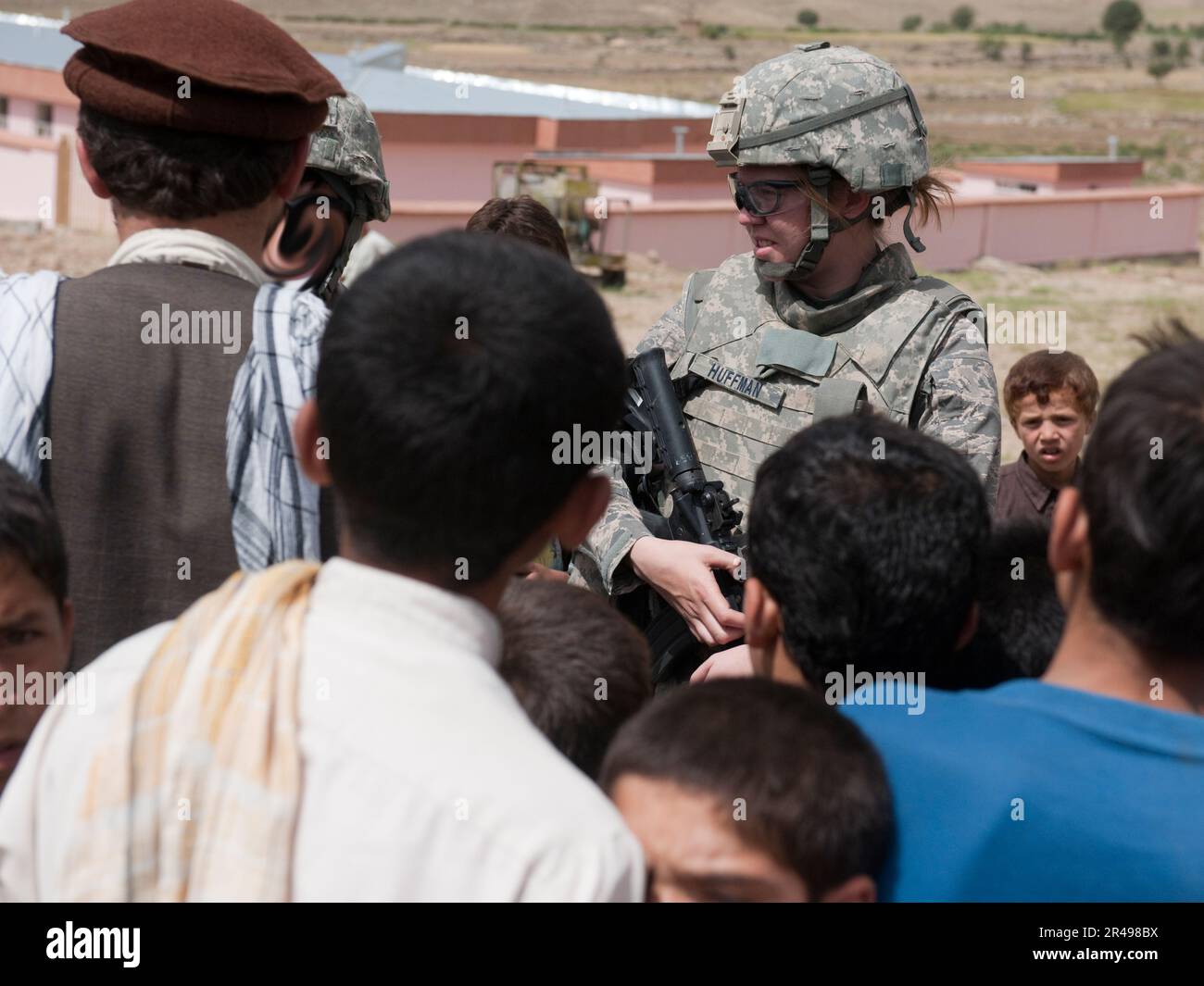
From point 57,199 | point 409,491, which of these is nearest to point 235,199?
point 409,491

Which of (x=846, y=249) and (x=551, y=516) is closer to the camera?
(x=551, y=516)

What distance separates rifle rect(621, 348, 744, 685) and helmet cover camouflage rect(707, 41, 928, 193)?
53 cm

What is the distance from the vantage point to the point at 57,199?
24.9 metres

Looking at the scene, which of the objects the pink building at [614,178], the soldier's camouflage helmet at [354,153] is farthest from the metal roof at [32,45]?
the soldier's camouflage helmet at [354,153]

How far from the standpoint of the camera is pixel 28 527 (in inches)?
79.6

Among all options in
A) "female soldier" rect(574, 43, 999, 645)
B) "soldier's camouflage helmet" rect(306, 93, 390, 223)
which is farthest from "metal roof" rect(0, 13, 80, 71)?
"female soldier" rect(574, 43, 999, 645)

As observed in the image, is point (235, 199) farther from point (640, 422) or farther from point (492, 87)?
point (492, 87)

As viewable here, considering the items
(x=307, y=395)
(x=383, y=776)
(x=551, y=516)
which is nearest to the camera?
(x=383, y=776)

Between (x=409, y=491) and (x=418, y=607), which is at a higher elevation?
(x=409, y=491)

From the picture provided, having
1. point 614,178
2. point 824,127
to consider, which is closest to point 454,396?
point 824,127

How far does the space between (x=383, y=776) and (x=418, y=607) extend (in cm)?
20

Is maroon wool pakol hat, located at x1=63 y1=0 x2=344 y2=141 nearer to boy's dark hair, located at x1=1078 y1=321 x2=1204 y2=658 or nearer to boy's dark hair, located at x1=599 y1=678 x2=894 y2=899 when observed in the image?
boy's dark hair, located at x1=599 y1=678 x2=894 y2=899

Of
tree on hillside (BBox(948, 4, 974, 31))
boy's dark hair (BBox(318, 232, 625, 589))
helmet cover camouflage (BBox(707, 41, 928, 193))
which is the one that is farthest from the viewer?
tree on hillside (BBox(948, 4, 974, 31))

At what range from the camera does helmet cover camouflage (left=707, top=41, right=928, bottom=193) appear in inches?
130
